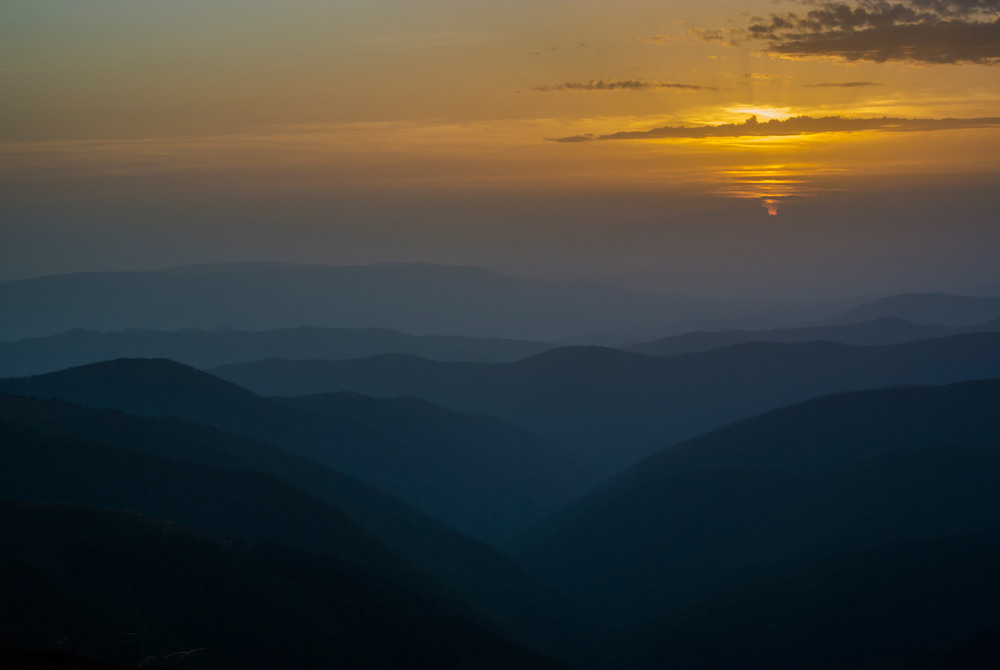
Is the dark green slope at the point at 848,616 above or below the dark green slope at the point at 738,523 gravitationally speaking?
below

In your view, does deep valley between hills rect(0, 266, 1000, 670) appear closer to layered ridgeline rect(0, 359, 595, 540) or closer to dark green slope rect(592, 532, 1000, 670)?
dark green slope rect(592, 532, 1000, 670)

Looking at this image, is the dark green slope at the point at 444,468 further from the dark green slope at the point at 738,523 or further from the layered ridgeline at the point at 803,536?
the dark green slope at the point at 738,523

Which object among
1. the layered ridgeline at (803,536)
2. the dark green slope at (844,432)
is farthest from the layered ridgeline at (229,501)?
the dark green slope at (844,432)

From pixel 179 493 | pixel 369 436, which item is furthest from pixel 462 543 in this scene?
pixel 369 436

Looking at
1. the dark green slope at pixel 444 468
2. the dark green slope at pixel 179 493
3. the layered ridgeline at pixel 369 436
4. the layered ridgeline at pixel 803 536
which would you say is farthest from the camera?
the dark green slope at pixel 444 468

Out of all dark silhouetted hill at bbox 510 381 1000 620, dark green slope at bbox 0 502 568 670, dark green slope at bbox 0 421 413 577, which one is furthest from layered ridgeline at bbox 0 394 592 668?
dark silhouetted hill at bbox 510 381 1000 620

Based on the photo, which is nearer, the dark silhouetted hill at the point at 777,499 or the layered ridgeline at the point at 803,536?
the layered ridgeline at the point at 803,536

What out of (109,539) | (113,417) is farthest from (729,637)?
(113,417)
